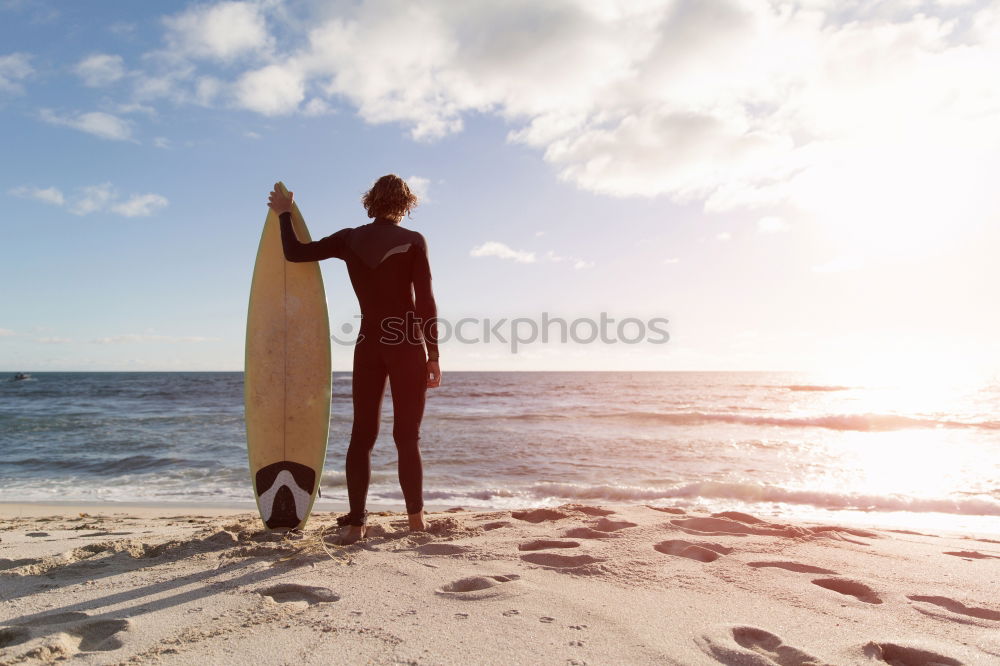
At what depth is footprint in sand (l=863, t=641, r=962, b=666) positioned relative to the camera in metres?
1.59

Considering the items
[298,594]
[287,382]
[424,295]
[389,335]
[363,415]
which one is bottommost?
[298,594]

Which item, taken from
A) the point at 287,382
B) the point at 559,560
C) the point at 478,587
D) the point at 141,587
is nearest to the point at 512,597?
the point at 478,587

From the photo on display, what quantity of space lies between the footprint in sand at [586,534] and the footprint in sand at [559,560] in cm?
40

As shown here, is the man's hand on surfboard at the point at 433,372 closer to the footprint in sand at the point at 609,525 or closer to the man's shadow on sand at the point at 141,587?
the man's shadow on sand at the point at 141,587

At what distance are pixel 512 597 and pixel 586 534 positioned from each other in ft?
3.44

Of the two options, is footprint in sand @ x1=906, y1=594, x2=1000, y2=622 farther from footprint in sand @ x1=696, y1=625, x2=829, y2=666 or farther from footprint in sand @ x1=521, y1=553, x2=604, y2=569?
footprint in sand @ x1=521, y1=553, x2=604, y2=569

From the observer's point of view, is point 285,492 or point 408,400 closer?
point 408,400

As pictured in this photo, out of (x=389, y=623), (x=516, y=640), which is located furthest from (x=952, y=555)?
(x=389, y=623)

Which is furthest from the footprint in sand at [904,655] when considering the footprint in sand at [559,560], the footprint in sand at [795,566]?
the footprint in sand at [559,560]

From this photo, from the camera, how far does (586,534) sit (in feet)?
9.70

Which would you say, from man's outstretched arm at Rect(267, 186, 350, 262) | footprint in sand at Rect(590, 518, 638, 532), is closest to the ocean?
footprint in sand at Rect(590, 518, 638, 532)

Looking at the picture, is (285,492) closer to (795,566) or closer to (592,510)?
(592,510)

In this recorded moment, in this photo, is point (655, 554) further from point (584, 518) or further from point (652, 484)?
point (652, 484)

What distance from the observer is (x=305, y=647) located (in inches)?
63.0
